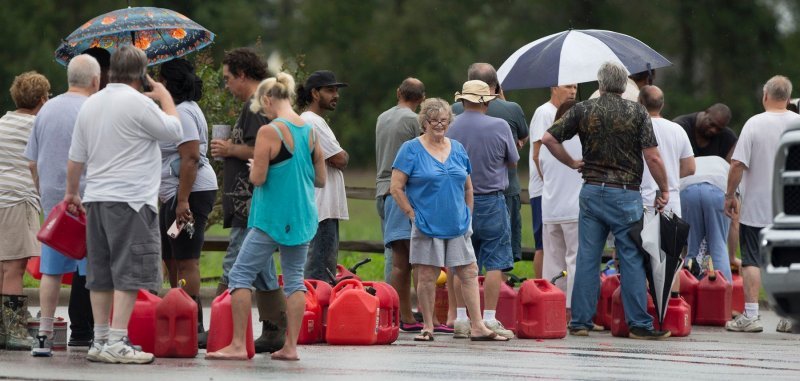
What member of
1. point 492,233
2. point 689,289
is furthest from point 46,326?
point 689,289

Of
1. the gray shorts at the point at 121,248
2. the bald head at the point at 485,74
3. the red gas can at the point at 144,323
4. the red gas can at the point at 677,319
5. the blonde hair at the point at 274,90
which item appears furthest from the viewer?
the bald head at the point at 485,74

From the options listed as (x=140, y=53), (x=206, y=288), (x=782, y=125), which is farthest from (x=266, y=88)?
(x=206, y=288)

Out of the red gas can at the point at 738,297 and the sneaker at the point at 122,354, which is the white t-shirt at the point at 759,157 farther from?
the sneaker at the point at 122,354

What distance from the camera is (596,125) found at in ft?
40.3

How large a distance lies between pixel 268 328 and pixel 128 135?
61.9 inches

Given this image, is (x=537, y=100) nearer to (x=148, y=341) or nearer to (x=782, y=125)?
(x=782, y=125)

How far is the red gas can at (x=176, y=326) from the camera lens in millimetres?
10305

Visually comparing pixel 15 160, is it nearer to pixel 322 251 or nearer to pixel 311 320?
pixel 311 320

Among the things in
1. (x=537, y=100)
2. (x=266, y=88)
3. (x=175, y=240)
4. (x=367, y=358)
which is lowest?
(x=367, y=358)

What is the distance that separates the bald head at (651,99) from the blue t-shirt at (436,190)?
6.58ft

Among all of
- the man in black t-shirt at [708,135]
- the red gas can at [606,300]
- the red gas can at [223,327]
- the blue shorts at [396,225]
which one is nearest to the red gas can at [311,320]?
the blue shorts at [396,225]

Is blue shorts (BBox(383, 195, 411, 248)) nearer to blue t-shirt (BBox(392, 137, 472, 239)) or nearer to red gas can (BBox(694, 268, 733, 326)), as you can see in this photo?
blue t-shirt (BBox(392, 137, 472, 239))

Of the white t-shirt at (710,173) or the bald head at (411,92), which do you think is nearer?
the bald head at (411,92)

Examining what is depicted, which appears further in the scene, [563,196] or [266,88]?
[563,196]
